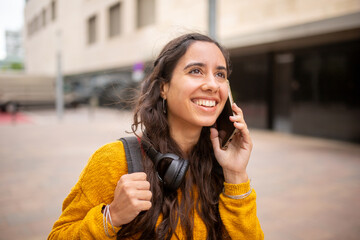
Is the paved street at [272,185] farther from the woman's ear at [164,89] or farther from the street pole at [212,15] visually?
the street pole at [212,15]

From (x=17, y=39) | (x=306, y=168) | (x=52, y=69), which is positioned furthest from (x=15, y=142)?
(x=17, y=39)

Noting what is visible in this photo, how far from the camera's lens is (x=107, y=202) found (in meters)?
1.42

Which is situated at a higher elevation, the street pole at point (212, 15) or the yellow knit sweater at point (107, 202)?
the street pole at point (212, 15)

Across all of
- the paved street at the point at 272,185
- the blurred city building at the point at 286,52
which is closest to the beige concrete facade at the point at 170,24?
the blurred city building at the point at 286,52

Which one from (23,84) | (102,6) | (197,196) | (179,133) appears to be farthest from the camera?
(23,84)

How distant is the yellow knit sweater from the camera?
1.41 meters

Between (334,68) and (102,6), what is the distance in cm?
1701

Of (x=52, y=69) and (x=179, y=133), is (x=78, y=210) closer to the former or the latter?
(x=179, y=133)

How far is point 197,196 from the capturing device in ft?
5.05

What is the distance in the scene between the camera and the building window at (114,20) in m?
21.0

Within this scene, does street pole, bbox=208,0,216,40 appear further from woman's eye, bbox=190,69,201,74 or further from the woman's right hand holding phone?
the woman's right hand holding phone

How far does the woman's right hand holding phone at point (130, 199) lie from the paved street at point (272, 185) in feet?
8.34

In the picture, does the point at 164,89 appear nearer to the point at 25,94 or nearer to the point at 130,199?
the point at 130,199

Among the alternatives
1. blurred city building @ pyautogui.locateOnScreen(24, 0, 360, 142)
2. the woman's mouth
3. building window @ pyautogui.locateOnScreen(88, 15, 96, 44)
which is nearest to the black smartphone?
the woman's mouth
